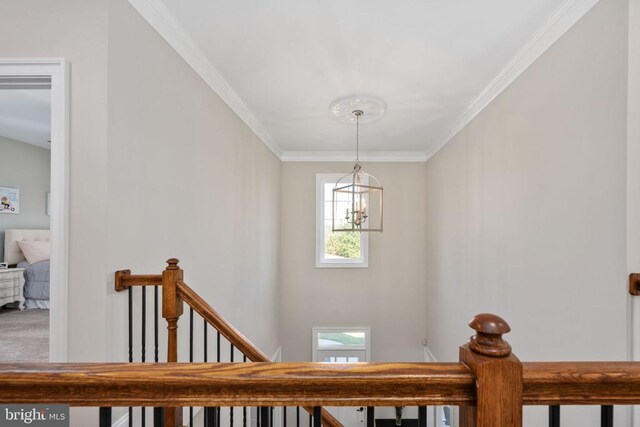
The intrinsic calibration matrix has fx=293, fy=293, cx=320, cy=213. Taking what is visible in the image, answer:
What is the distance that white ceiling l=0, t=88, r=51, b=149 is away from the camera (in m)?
2.92

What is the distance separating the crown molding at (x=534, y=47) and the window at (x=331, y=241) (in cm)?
246

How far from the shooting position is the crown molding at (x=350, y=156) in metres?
4.79

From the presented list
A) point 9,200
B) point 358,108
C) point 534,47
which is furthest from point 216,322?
point 9,200

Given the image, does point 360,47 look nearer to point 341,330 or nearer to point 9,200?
point 341,330

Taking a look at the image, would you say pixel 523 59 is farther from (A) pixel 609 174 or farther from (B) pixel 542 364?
(B) pixel 542 364

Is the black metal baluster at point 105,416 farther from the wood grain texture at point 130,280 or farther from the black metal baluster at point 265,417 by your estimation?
the wood grain texture at point 130,280

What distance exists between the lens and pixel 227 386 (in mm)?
521

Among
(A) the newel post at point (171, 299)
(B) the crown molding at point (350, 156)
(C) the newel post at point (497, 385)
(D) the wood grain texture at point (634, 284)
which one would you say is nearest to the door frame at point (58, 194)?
(A) the newel post at point (171, 299)

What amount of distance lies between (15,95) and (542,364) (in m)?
4.42

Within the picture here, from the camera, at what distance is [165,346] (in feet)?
5.80

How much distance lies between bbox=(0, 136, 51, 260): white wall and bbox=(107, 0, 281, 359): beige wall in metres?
3.88

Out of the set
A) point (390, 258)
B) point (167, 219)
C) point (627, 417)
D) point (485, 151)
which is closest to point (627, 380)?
point (627, 417)

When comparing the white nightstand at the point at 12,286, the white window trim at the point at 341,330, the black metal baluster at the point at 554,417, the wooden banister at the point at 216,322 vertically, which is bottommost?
the white window trim at the point at 341,330

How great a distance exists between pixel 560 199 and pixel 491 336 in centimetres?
166
